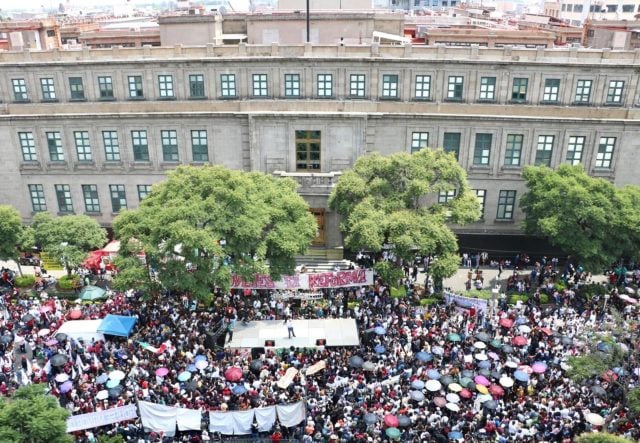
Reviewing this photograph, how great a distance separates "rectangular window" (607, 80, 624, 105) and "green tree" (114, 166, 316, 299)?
28.0 metres

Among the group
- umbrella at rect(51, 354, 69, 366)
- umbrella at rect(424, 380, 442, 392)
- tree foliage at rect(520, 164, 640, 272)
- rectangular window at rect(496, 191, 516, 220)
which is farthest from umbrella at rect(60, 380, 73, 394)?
rectangular window at rect(496, 191, 516, 220)

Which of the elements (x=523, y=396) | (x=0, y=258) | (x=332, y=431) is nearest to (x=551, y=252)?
(x=523, y=396)

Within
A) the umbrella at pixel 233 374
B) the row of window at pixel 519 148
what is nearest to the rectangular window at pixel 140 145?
the row of window at pixel 519 148

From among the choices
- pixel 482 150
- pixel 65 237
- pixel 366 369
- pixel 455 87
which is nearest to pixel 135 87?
pixel 65 237

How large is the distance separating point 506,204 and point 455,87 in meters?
10.9

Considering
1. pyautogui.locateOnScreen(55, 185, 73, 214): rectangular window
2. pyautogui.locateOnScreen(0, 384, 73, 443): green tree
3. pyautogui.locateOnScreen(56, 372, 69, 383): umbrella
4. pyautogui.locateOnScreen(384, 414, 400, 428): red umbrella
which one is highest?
pyautogui.locateOnScreen(0, 384, 73, 443): green tree

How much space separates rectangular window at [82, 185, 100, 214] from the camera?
166ft

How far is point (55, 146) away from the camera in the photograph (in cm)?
4959

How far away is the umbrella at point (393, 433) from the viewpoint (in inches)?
1046

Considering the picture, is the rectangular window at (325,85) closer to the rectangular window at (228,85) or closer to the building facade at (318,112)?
the building facade at (318,112)

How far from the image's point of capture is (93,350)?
33469mm

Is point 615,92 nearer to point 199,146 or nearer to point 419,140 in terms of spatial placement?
point 419,140

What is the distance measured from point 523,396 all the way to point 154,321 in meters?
22.2

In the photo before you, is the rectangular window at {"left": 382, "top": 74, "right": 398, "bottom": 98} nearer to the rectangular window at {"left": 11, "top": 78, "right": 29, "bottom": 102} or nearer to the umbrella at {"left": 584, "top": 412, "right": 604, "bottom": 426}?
the umbrella at {"left": 584, "top": 412, "right": 604, "bottom": 426}
